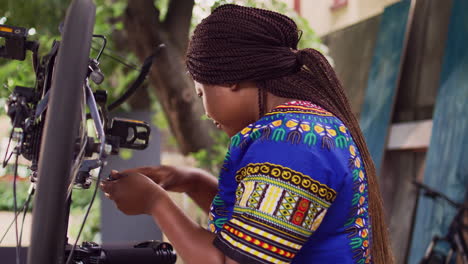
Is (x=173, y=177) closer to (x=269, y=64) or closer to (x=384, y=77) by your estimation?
(x=269, y=64)

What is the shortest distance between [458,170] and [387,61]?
1.49 meters

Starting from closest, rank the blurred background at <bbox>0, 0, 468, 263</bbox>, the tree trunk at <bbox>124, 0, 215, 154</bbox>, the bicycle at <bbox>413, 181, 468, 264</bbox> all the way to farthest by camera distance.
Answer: the blurred background at <bbox>0, 0, 468, 263</bbox>
the tree trunk at <bbox>124, 0, 215, 154</bbox>
the bicycle at <bbox>413, 181, 468, 264</bbox>

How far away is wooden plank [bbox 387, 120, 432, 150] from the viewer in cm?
500

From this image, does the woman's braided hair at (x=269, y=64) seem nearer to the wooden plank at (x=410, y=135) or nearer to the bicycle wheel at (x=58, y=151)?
the bicycle wheel at (x=58, y=151)

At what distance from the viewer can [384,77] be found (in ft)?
18.1

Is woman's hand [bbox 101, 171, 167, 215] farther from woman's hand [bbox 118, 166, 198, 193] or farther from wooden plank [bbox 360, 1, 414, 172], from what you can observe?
wooden plank [bbox 360, 1, 414, 172]

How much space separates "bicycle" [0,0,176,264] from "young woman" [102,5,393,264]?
23 cm

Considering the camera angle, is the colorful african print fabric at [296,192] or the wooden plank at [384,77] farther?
the wooden plank at [384,77]

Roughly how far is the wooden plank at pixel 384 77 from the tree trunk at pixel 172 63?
81.1 inches

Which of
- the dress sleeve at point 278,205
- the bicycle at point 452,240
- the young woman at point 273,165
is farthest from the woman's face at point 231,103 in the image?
the bicycle at point 452,240

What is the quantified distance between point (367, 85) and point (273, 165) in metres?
4.94

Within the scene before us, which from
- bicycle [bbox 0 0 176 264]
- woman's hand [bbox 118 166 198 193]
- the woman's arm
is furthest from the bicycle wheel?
the woman's arm

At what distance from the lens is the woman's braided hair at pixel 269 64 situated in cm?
121

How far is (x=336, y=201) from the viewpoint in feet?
3.72
